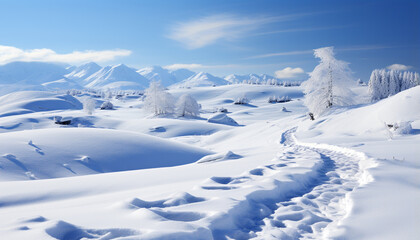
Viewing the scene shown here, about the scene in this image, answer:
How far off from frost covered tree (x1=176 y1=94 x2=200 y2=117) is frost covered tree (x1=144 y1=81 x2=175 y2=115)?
217cm

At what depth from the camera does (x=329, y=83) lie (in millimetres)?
27781

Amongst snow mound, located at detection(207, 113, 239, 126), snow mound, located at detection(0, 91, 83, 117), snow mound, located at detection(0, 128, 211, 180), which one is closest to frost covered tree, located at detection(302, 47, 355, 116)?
snow mound, located at detection(0, 128, 211, 180)

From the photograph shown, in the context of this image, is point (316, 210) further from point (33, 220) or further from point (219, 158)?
point (219, 158)

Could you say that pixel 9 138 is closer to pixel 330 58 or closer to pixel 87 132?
pixel 87 132

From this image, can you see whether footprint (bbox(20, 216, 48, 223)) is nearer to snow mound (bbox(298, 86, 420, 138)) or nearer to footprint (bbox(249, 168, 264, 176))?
footprint (bbox(249, 168, 264, 176))

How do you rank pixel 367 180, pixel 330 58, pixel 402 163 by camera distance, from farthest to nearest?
pixel 330 58
pixel 402 163
pixel 367 180

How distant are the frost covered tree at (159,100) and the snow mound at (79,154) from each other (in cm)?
4565

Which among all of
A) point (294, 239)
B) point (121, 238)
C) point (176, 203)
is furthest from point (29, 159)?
point (294, 239)

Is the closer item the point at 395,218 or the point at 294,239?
the point at 294,239

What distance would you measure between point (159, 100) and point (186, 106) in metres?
6.59

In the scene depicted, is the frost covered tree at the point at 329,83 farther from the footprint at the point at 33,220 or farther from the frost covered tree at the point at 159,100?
the frost covered tree at the point at 159,100

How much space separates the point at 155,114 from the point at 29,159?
52.3 metres

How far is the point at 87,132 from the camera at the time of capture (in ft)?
47.7

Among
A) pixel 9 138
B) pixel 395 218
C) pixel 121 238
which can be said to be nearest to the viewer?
pixel 121 238
